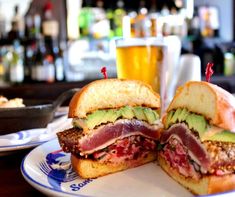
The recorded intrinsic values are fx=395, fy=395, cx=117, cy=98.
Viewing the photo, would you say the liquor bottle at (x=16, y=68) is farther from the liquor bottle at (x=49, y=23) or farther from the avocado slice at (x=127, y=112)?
the avocado slice at (x=127, y=112)

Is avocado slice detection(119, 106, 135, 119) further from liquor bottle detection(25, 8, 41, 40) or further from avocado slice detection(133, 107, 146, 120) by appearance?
liquor bottle detection(25, 8, 41, 40)

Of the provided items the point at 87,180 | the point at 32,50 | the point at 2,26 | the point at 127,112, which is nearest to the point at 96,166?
the point at 87,180

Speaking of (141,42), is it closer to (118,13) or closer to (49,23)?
(49,23)

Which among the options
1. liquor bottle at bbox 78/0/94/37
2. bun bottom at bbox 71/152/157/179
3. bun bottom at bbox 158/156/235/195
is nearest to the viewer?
bun bottom at bbox 158/156/235/195

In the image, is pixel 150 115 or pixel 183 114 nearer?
pixel 183 114

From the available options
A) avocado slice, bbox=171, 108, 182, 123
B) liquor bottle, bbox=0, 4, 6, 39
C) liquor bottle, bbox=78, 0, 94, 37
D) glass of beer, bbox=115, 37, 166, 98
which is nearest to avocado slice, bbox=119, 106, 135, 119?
avocado slice, bbox=171, 108, 182, 123
